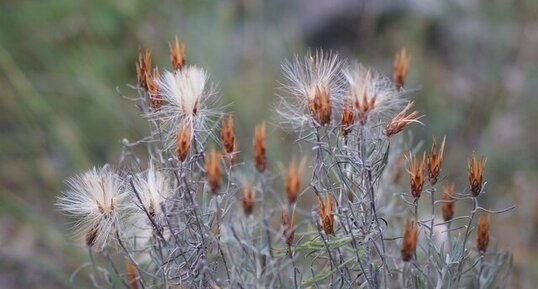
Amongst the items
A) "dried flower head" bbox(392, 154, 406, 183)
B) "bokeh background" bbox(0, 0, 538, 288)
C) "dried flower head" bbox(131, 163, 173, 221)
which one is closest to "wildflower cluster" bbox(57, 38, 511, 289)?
"dried flower head" bbox(131, 163, 173, 221)

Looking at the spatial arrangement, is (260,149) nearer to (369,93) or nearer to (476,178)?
(369,93)

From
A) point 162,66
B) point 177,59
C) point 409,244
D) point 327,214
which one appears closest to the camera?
point 409,244

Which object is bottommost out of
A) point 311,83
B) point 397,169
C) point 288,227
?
point 288,227

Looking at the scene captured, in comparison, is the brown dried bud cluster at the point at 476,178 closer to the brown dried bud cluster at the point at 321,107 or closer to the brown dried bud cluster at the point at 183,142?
the brown dried bud cluster at the point at 321,107

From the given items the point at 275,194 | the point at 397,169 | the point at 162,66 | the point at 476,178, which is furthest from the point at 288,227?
the point at 162,66

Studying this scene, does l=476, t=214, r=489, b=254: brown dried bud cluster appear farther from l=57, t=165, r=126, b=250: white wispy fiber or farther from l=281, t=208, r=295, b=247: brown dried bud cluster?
Answer: l=57, t=165, r=126, b=250: white wispy fiber

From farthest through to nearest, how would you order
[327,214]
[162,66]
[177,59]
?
[162,66] < [177,59] < [327,214]

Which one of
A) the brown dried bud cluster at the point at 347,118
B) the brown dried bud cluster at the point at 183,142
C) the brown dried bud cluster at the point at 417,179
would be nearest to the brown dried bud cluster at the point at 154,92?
the brown dried bud cluster at the point at 183,142

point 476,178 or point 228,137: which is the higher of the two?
point 228,137
